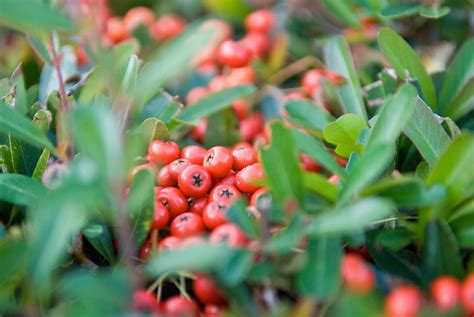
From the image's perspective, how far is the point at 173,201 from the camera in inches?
46.6

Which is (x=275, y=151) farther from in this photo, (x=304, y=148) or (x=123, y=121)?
(x=123, y=121)

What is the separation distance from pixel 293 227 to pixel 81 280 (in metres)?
0.31

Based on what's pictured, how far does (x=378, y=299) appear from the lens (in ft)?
2.78

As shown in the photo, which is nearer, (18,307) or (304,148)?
(18,307)

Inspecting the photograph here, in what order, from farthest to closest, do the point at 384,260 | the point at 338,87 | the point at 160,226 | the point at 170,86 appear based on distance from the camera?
the point at 170,86 → the point at 338,87 → the point at 160,226 → the point at 384,260

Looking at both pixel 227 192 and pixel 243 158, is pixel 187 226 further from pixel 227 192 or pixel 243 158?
pixel 243 158

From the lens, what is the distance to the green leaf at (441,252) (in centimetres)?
97

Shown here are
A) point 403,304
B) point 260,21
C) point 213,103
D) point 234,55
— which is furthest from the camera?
point 260,21

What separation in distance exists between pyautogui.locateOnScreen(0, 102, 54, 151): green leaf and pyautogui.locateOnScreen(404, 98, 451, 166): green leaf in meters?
0.65

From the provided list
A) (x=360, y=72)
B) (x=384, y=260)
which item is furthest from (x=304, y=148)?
(x=360, y=72)

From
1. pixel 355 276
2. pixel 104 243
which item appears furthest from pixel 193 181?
pixel 355 276

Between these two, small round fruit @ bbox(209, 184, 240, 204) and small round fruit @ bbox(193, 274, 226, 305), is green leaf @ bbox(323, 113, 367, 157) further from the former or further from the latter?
small round fruit @ bbox(193, 274, 226, 305)

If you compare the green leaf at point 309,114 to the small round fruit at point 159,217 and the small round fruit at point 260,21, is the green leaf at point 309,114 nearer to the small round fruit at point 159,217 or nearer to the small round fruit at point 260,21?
the small round fruit at point 159,217

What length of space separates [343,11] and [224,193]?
807 mm
